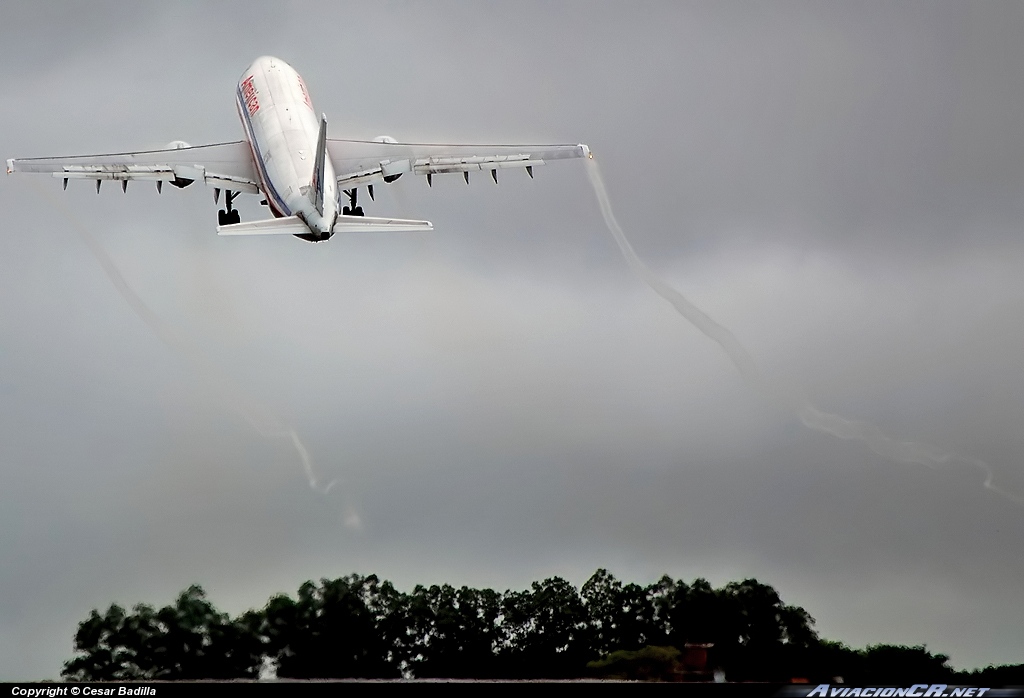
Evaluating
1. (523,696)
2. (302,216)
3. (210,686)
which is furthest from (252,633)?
(523,696)

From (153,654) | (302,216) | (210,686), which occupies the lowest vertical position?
(210,686)

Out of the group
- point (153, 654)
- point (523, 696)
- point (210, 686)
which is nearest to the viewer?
point (523, 696)

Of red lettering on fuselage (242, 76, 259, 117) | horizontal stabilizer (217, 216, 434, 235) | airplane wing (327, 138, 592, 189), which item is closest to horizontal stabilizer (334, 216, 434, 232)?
horizontal stabilizer (217, 216, 434, 235)

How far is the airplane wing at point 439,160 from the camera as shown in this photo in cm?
9044

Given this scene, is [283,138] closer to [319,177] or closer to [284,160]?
[284,160]

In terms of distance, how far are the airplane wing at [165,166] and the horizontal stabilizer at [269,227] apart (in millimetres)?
11372

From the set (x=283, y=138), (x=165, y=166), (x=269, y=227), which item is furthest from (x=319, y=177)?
(x=165, y=166)

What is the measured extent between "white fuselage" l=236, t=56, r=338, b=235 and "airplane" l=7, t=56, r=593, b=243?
0.15 feet

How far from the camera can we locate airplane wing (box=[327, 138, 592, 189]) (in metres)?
90.4

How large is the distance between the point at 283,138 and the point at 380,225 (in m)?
10.7

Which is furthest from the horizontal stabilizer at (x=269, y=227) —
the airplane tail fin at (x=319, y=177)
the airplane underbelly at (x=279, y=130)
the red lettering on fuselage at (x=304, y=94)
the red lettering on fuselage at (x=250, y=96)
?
the red lettering on fuselage at (x=304, y=94)

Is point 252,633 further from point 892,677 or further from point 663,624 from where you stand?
point 892,677

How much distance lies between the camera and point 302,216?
8100 centimetres

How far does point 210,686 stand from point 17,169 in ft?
103
